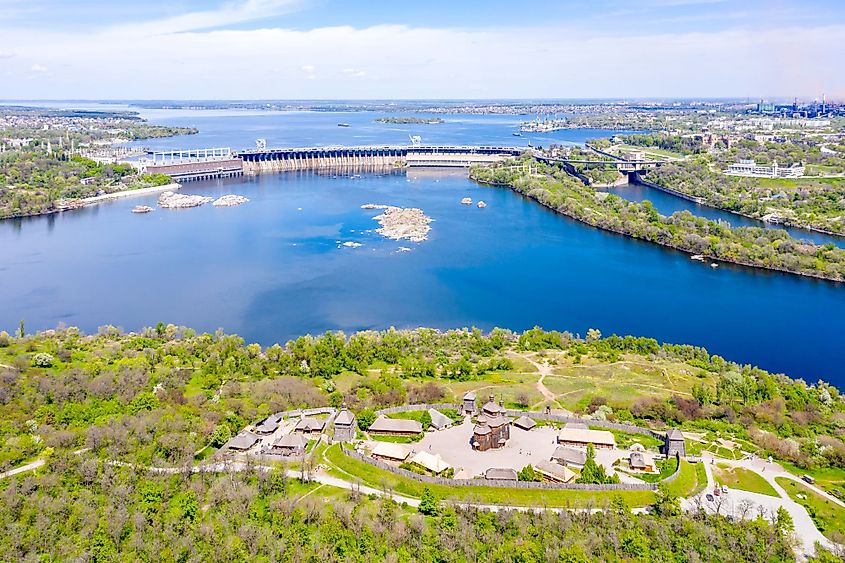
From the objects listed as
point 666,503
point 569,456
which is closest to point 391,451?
point 569,456

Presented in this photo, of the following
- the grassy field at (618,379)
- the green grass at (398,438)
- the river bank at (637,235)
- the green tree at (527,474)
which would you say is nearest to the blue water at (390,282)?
the river bank at (637,235)

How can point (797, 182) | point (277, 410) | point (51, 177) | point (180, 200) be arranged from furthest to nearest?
point (51, 177)
point (797, 182)
point (180, 200)
point (277, 410)

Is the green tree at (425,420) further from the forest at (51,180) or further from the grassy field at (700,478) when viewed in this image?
the forest at (51,180)

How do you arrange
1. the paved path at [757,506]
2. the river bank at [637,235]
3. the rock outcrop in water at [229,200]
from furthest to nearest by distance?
the rock outcrop in water at [229,200], the river bank at [637,235], the paved path at [757,506]

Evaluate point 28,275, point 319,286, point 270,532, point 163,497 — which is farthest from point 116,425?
point 28,275

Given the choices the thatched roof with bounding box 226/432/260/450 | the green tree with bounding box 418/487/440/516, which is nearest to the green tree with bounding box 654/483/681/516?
the green tree with bounding box 418/487/440/516

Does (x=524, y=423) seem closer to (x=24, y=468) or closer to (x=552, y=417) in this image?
(x=552, y=417)
